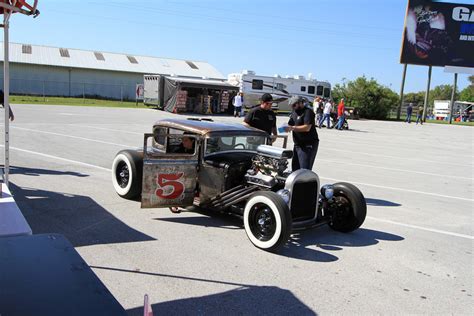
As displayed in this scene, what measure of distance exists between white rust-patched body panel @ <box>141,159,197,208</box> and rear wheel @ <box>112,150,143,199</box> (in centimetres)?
111

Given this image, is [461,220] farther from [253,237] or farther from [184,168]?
[184,168]

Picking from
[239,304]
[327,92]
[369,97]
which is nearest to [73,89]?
[327,92]

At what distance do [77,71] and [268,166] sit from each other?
4385 cm

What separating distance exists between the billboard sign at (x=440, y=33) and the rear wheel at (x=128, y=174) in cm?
3829

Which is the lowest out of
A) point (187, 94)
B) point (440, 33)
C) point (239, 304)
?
point (239, 304)

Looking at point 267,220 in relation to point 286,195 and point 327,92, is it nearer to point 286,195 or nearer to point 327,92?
point 286,195

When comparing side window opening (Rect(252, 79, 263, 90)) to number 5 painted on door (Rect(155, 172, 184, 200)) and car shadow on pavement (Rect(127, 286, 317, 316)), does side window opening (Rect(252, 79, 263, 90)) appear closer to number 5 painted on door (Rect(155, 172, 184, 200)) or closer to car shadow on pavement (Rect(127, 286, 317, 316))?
number 5 painted on door (Rect(155, 172, 184, 200))

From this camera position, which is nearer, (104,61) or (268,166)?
(268,166)

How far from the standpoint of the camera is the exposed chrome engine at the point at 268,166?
5461 mm

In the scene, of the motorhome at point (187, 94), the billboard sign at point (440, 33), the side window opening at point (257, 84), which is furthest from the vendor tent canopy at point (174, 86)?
the billboard sign at point (440, 33)

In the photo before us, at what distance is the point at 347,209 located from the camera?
230 inches

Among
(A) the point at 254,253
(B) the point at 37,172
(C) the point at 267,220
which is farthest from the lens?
(B) the point at 37,172

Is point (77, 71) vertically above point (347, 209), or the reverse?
point (77, 71)

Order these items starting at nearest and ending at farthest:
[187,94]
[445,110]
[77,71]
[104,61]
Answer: [187,94] → [77,71] → [104,61] → [445,110]
